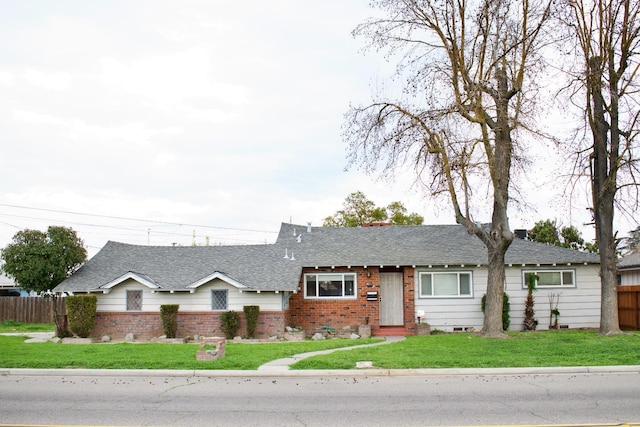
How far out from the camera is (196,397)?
11.0m

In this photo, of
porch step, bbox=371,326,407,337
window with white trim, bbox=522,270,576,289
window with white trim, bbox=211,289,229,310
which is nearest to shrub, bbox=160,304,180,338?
window with white trim, bbox=211,289,229,310

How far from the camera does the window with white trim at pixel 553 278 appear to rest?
82.3ft

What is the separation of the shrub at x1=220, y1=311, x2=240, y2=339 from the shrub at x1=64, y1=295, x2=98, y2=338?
4712 millimetres

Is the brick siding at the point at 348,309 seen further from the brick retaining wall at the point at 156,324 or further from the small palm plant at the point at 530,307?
the small palm plant at the point at 530,307

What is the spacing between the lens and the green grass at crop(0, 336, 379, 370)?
14.9 m

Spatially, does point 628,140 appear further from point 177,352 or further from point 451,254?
point 177,352

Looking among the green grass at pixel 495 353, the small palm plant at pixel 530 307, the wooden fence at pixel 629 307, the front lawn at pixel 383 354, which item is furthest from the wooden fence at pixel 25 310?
the wooden fence at pixel 629 307

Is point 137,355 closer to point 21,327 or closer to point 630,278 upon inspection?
point 21,327

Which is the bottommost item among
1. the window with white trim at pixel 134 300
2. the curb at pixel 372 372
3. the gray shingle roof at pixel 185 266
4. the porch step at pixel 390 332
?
the porch step at pixel 390 332

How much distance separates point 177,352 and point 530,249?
50.4 feet

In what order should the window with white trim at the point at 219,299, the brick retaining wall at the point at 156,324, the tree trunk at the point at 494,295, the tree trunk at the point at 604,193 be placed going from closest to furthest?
the tree trunk at the point at 604,193 < the tree trunk at the point at 494,295 < the brick retaining wall at the point at 156,324 < the window with white trim at the point at 219,299

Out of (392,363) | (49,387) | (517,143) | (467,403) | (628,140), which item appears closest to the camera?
(467,403)

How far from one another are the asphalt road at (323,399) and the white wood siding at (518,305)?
11.2 meters

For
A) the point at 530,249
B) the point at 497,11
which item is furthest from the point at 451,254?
the point at 497,11
